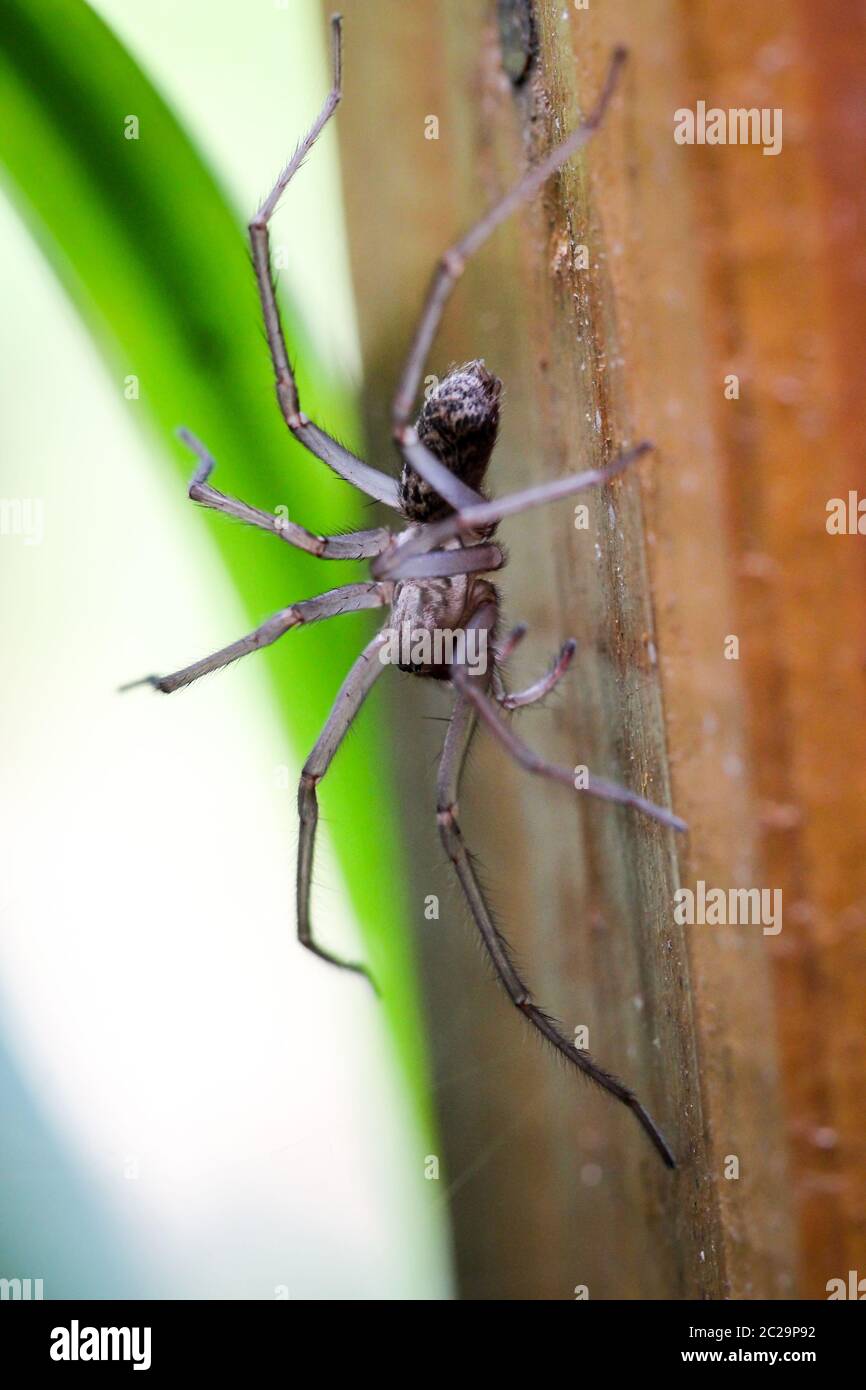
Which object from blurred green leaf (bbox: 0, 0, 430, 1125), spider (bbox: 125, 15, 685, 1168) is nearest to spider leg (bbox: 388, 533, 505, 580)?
spider (bbox: 125, 15, 685, 1168)

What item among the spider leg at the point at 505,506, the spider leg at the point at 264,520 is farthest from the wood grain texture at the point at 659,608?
the spider leg at the point at 264,520

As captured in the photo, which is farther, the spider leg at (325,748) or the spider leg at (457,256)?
the spider leg at (325,748)

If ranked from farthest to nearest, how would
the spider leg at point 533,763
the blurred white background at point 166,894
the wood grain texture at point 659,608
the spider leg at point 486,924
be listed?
1. the blurred white background at point 166,894
2. the spider leg at point 486,924
3. the spider leg at point 533,763
4. the wood grain texture at point 659,608

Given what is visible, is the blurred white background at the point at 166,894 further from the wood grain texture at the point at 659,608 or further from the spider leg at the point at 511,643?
the spider leg at the point at 511,643

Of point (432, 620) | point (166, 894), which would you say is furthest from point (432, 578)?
point (166, 894)
